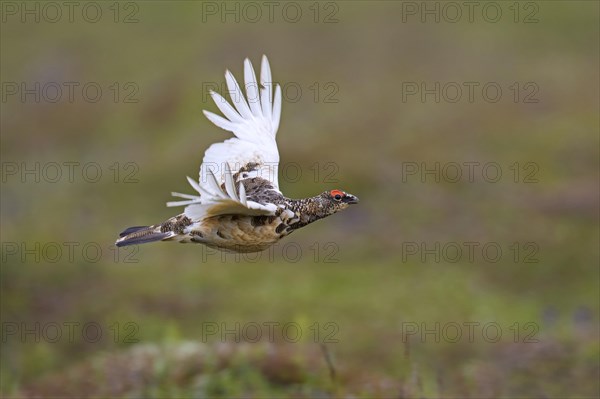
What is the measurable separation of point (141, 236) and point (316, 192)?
561 inches

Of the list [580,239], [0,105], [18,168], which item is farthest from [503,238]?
[0,105]

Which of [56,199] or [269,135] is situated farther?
[56,199]

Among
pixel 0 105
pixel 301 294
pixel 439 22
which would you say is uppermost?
pixel 439 22

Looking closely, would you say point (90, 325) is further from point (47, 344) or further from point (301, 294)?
point (301, 294)

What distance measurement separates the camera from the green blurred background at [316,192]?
1223 cm

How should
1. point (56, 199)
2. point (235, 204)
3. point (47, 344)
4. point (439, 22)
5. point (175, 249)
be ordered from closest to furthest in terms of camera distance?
point (235, 204)
point (47, 344)
point (175, 249)
point (56, 199)
point (439, 22)

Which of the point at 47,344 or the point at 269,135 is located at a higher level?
the point at 269,135

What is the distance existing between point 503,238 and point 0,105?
75.4 ft

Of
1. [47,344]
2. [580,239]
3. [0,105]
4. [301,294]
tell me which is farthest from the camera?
[0,105]

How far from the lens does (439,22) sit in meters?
32.2

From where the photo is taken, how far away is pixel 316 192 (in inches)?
861
